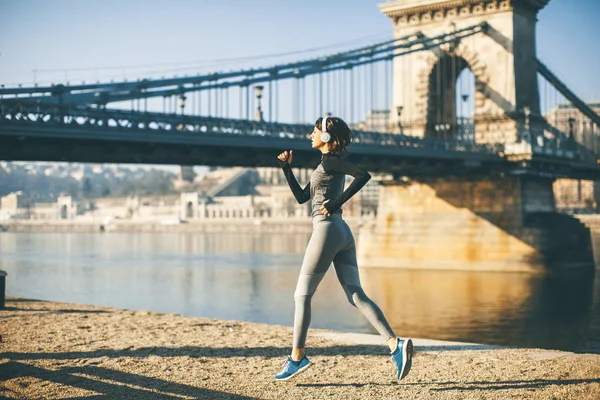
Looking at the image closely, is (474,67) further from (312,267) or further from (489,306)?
(312,267)

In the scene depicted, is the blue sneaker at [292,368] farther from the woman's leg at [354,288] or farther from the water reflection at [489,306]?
the water reflection at [489,306]

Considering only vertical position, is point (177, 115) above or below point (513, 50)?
below

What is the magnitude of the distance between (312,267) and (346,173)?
2.65ft

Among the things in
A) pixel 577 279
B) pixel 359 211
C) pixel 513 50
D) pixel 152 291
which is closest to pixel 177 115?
pixel 152 291

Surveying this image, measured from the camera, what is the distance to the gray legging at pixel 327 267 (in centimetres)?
726

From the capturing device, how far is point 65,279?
39906mm

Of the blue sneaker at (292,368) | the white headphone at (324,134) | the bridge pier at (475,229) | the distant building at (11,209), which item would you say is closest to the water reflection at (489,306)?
the bridge pier at (475,229)

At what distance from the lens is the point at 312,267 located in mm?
7277

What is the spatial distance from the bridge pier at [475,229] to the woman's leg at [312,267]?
3594 cm

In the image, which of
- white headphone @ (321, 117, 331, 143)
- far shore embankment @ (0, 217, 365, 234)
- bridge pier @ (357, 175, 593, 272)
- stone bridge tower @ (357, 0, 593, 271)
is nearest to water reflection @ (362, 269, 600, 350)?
bridge pier @ (357, 175, 593, 272)

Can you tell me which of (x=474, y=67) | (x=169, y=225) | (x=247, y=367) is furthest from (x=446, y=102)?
(x=169, y=225)

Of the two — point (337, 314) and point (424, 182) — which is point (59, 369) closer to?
point (337, 314)

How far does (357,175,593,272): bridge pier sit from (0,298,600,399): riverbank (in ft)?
108

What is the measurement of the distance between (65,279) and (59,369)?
3238cm
